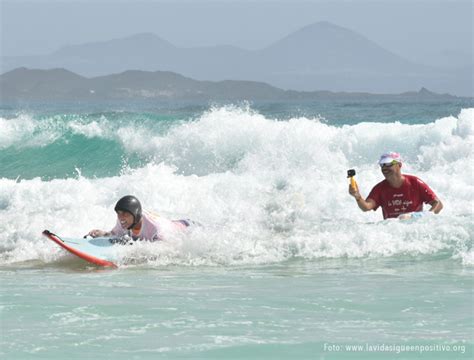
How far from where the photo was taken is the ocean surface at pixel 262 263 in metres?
6.59

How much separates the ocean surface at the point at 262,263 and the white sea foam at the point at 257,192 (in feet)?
0.12

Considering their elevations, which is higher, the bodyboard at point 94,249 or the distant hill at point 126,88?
the distant hill at point 126,88

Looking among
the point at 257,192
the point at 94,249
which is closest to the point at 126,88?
the point at 257,192

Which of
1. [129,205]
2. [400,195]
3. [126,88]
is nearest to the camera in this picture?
[129,205]

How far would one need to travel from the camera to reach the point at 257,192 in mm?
16344

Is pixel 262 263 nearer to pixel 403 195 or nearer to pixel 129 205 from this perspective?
pixel 129 205

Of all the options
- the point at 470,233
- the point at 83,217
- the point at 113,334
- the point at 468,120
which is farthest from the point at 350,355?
the point at 468,120

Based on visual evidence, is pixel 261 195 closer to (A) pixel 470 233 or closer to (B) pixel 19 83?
(A) pixel 470 233

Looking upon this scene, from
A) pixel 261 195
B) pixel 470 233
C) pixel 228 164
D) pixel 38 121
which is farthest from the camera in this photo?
pixel 38 121

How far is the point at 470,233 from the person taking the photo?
11242 mm

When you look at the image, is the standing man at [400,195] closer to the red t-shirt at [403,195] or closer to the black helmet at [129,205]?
the red t-shirt at [403,195]

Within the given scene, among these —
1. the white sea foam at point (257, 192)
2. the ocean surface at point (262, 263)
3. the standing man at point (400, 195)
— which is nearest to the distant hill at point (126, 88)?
the white sea foam at point (257, 192)

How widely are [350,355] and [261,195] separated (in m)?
10.1

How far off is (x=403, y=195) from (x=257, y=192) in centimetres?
603
